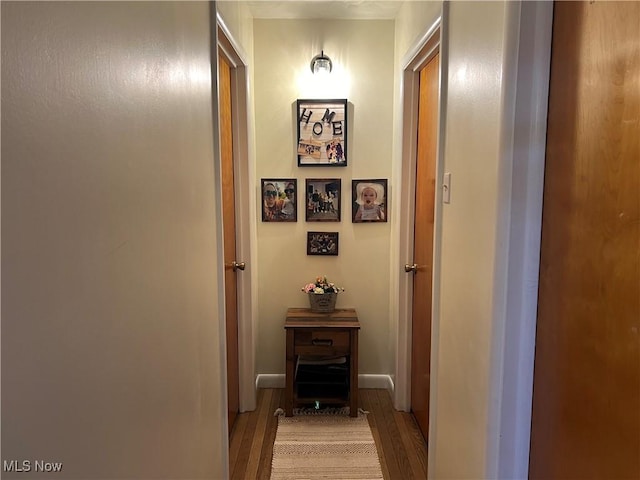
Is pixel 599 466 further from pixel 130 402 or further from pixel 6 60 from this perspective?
pixel 6 60

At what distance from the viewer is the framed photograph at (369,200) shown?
283cm

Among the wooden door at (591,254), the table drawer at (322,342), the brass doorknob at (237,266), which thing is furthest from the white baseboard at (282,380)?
the wooden door at (591,254)

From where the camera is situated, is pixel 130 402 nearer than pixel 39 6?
No

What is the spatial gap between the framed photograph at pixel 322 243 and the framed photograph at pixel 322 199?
100 mm

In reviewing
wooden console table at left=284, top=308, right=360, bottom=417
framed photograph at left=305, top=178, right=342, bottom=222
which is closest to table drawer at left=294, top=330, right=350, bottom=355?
wooden console table at left=284, top=308, right=360, bottom=417

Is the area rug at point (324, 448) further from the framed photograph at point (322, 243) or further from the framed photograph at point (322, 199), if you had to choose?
the framed photograph at point (322, 199)

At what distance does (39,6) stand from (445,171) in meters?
1.42

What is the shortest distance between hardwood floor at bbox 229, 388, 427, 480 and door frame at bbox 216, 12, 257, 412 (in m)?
0.16

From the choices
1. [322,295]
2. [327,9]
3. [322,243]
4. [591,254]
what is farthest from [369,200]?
[591,254]

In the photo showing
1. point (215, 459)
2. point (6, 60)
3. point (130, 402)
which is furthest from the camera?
point (215, 459)

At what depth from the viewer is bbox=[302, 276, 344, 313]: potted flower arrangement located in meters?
2.81

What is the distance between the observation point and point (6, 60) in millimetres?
591

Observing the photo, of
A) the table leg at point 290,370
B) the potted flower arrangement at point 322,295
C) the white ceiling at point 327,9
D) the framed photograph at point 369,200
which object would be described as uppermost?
the white ceiling at point 327,9

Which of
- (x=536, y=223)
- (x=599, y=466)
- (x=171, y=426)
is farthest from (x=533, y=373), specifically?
(x=171, y=426)
